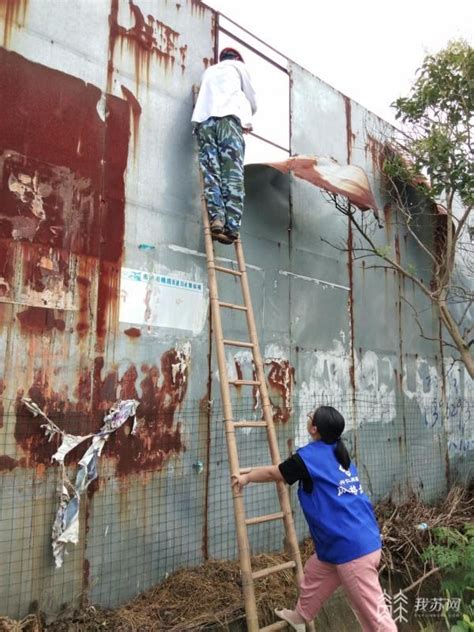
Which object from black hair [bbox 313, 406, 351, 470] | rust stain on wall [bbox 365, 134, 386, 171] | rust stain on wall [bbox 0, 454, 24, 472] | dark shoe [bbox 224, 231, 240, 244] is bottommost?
rust stain on wall [bbox 0, 454, 24, 472]

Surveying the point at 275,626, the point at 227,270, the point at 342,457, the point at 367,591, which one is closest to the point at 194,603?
the point at 275,626

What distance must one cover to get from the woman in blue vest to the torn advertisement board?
108 cm

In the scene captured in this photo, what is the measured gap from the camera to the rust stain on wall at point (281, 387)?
16.5ft

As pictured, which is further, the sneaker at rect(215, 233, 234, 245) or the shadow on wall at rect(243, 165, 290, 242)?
the shadow on wall at rect(243, 165, 290, 242)

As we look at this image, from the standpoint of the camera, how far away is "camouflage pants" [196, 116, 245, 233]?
172 inches

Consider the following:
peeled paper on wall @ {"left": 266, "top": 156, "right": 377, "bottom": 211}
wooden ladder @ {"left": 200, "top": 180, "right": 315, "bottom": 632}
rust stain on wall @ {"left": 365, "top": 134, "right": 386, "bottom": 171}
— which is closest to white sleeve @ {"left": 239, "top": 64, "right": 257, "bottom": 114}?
peeled paper on wall @ {"left": 266, "top": 156, "right": 377, "bottom": 211}

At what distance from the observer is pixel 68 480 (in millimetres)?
3488

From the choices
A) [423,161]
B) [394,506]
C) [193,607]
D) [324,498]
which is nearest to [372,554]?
[324,498]

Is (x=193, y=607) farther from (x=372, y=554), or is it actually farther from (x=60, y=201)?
(x=60, y=201)

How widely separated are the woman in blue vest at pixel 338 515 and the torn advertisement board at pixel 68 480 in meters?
1.08

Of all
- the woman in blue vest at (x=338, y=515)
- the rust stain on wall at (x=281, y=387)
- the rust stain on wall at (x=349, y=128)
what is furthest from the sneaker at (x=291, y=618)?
the rust stain on wall at (x=349, y=128)

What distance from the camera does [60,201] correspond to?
3701mm

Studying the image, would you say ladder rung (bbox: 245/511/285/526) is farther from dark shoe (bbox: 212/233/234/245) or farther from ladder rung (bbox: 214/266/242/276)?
dark shoe (bbox: 212/233/234/245)

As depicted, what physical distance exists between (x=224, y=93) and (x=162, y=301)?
1.77 meters
